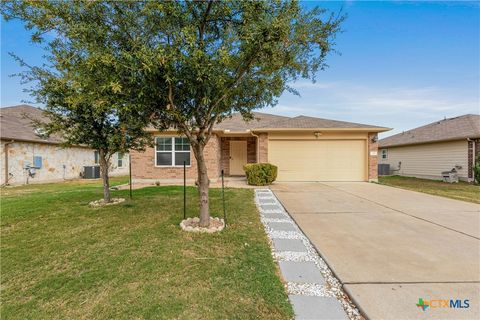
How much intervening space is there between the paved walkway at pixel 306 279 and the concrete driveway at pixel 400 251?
0.13 meters

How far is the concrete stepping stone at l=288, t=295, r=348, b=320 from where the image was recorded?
2.08 m

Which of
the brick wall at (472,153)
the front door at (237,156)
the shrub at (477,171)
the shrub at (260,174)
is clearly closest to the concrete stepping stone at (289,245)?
the shrub at (260,174)

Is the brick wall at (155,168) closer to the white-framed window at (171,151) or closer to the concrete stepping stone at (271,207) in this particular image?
the white-framed window at (171,151)

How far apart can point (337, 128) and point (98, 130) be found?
35.1 feet

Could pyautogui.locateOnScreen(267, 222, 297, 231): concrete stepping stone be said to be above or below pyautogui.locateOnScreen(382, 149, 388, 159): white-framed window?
below

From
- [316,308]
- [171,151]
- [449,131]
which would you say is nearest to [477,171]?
[449,131]

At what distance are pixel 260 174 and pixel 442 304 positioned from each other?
8733mm

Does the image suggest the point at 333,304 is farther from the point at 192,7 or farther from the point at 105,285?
the point at 192,7

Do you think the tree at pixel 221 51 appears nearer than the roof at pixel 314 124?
Yes

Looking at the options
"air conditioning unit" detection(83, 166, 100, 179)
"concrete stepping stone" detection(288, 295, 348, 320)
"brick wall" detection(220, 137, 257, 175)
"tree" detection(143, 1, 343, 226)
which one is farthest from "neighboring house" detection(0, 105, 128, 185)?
"concrete stepping stone" detection(288, 295, 348, 320)

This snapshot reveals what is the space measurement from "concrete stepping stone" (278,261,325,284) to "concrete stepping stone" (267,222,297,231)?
140 cm

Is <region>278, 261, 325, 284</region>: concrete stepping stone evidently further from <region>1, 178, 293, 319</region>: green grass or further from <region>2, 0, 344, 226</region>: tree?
<region>2, 0, 344, 226</region>: tree

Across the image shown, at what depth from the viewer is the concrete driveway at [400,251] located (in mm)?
2314

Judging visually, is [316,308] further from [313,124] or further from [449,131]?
[449,131]
